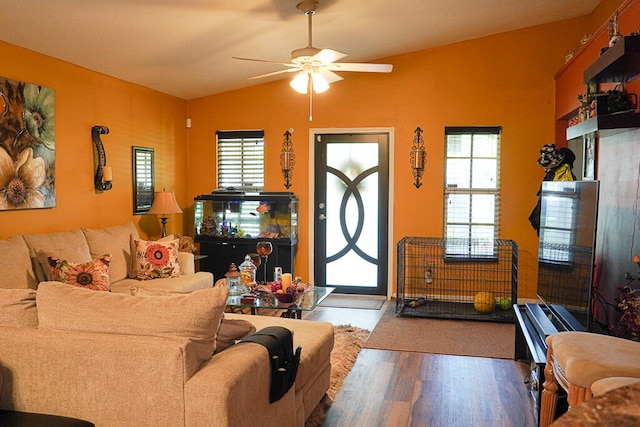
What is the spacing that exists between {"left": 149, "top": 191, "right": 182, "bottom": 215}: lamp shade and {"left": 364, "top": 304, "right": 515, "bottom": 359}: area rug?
259 cm

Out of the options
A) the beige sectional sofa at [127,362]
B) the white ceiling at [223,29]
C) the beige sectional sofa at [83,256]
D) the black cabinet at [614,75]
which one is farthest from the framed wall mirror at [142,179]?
the black cabinet at [614,75]

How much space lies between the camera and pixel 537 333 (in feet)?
12.0

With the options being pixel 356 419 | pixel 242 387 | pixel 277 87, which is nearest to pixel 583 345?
pixel 356 419

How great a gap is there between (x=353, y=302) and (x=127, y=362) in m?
4.47

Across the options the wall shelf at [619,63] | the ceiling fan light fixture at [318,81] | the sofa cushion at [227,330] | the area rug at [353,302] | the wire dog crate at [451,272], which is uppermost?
the ceiling fan light fixture at [318,81]

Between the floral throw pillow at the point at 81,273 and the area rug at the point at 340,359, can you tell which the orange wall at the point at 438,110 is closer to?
the area rug at the point at 340,359

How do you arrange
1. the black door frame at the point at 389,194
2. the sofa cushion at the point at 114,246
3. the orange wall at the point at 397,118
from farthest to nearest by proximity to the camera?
the black door frame at the point at 389,194
the orange wall at the point at 397,118
the sofa cushion at the point at 114,246

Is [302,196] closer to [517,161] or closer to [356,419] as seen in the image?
[517,161]

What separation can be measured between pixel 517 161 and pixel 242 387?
4950 millimetres

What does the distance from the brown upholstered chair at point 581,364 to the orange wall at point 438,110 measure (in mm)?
3654

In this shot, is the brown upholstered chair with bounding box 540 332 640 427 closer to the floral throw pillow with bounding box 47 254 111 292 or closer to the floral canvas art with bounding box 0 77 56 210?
the floral throw pillow with bounding box 47 254 111 292

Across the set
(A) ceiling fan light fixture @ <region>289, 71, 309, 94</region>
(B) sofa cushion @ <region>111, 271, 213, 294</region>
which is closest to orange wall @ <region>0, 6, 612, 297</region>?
(B) sofa cushion @ <region>111, 271, 213, 294</region>

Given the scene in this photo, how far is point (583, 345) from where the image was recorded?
8.41ft

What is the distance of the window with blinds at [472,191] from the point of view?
20.5 ft
